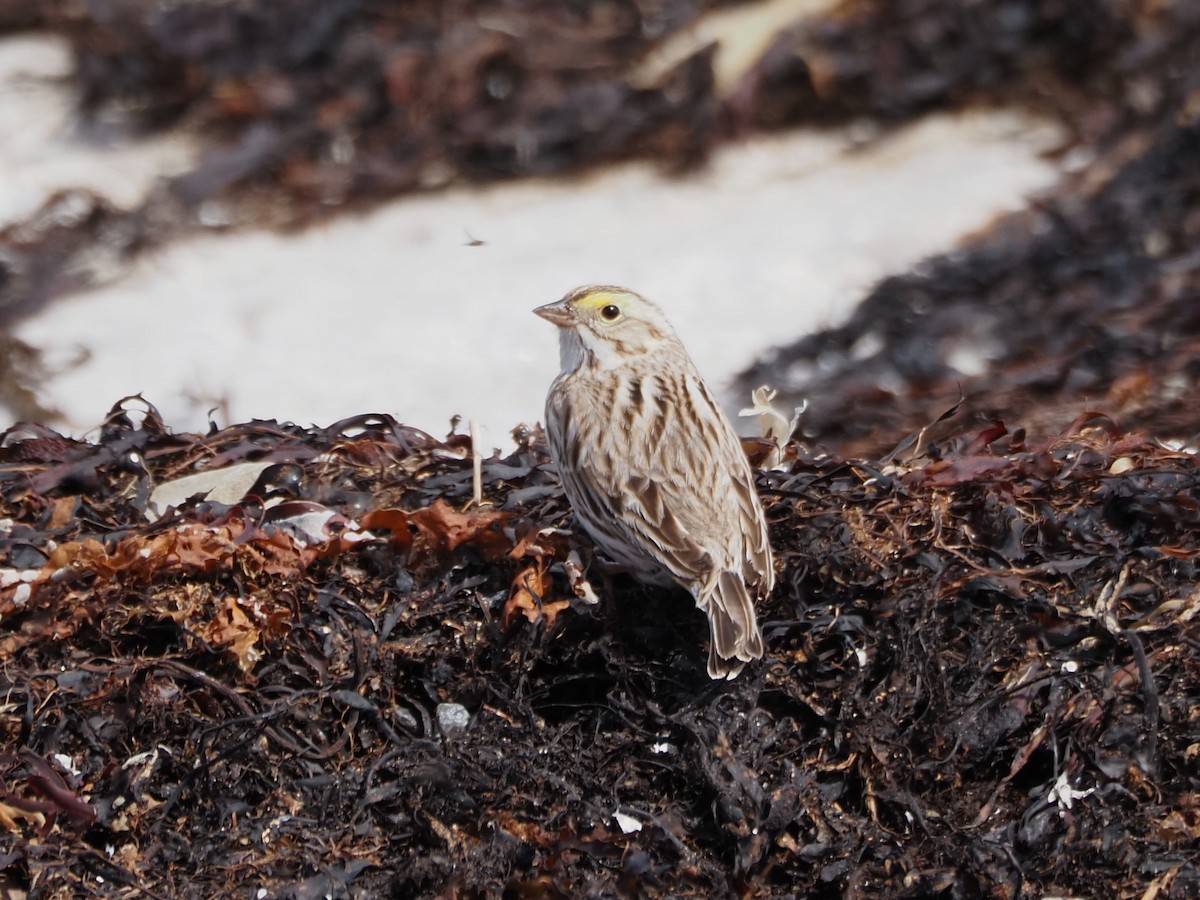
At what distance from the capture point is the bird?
407 cm

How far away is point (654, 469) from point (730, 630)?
636 millimetres

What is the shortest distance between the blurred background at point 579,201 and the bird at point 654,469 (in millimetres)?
894

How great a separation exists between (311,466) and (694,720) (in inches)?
60.6

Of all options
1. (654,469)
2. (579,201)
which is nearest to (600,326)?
(654,469)

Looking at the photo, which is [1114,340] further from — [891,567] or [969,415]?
[891,567]

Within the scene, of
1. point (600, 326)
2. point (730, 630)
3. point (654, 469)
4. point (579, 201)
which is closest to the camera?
point (730, 630)

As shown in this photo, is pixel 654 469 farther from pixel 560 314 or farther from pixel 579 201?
pixel 579 201

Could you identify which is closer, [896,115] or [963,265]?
[963,265]

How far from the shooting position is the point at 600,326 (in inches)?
197

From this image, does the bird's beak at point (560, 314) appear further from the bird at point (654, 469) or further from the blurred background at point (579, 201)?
the blurred background at point (579, 201)

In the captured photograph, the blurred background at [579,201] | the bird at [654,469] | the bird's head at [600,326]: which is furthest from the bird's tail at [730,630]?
the blurred background at [579,201]

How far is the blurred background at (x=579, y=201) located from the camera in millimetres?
6137

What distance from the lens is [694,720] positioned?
157 inches

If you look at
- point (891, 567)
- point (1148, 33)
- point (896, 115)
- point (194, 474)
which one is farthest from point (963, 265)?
point (194, 474)
